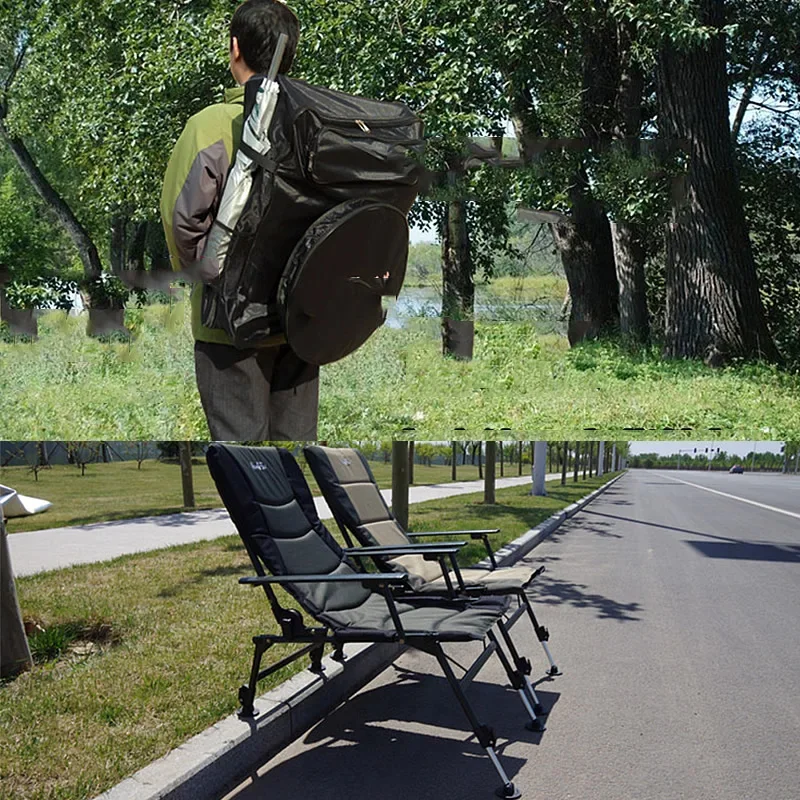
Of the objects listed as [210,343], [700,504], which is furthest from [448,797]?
[700,504]

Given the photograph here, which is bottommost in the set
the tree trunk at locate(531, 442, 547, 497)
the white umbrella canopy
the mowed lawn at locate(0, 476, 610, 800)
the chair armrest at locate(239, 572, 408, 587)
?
the mowed lawn at locate(0, 476, 610, 800)

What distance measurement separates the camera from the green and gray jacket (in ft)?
6.15

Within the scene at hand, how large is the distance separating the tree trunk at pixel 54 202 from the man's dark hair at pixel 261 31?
168 centimetres

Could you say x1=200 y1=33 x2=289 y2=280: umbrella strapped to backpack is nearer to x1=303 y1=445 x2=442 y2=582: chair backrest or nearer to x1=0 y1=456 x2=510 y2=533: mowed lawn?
x1=0 y1=456 x2=510 y2=533: mowed lawn

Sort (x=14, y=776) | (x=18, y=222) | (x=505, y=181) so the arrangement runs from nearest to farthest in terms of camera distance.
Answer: (x=14, y=776) → (x=18, y=222) → (x=505, y=181)

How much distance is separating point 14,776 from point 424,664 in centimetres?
144

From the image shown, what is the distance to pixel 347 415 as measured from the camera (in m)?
3.21

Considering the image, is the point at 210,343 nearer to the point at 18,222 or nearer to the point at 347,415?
the point at 347,415

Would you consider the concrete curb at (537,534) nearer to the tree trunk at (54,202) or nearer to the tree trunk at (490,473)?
the tree trunk at (490,473)

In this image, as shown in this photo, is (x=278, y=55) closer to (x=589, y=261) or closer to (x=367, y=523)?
(x=367, y=523)

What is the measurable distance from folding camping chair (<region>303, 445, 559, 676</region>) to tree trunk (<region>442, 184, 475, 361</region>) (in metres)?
0.61

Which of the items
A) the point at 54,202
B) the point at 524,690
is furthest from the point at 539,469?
the point at 54,202

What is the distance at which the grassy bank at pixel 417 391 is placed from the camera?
3.13 metres

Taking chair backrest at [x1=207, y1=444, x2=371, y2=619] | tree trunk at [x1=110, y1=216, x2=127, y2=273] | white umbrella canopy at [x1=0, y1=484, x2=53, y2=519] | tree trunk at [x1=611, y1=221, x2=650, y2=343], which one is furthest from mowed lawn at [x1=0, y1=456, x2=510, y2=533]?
tree trunk at [x1=611, y1=221, x2=650, y2=343]
